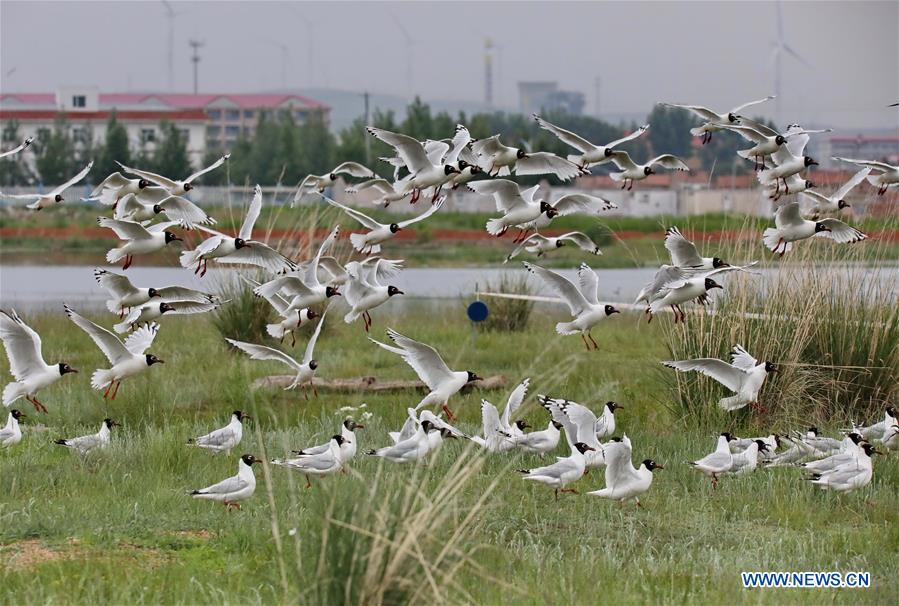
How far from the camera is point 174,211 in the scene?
11.5 m

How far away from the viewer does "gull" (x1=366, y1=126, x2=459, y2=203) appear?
11.0m

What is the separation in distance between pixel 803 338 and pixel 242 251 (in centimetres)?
480

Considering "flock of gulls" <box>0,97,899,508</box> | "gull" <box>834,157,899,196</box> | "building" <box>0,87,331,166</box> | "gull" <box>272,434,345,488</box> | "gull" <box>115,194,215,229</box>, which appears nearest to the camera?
"gull" <box>272,434,345,488</box>

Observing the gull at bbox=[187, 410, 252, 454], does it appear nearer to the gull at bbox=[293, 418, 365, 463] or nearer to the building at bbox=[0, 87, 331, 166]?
the gull at bbox=[293, 418, 365, 463]

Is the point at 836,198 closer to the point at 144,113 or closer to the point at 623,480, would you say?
the point at 623,480

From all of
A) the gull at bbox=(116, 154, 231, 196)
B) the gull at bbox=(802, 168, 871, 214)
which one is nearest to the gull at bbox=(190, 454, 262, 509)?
the gull at bbox=(116, 154, 231, 196)

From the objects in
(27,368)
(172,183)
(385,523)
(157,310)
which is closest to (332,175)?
(172,183)

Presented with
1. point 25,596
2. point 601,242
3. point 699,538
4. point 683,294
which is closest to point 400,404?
point 683,294

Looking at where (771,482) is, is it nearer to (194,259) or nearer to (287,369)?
(194,259)

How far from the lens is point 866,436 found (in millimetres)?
10859

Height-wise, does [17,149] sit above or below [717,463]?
above

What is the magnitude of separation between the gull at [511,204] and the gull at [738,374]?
5.19 feet

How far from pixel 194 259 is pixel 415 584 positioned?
17.8 ft

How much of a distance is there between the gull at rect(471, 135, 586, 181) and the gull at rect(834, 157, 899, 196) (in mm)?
2263
